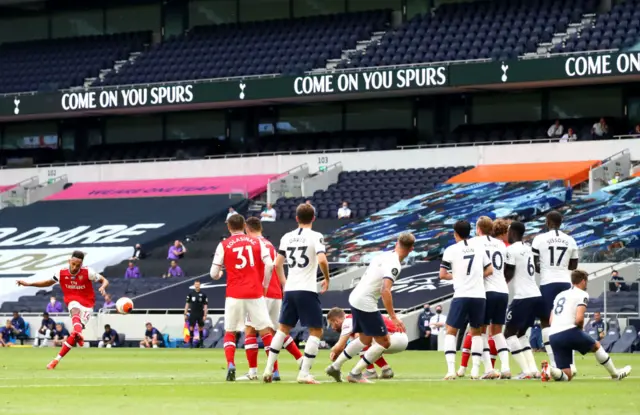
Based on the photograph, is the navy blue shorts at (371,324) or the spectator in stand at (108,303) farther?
the spectator in stand at (108,303)

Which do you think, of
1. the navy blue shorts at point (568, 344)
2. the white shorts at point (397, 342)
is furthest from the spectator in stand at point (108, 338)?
the navy blue shorts at point (568, 344)

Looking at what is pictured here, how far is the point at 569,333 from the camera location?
17891 mm

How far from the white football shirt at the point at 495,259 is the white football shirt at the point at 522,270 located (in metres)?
0.25

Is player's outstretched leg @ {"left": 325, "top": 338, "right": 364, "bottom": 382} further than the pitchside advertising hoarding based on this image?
No

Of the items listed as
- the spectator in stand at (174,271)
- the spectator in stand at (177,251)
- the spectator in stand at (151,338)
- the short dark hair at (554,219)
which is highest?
the spectator in stand at (177,251)

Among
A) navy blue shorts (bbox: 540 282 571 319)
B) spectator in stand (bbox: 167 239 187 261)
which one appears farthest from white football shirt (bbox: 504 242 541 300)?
spectator in stand (bbox: 167 239 187 261)

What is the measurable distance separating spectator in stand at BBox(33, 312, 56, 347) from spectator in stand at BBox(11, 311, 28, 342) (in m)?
1.08

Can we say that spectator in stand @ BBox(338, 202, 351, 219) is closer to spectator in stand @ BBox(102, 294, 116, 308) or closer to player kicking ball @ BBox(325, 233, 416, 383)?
spectator in stand @ BBox(102, 294, 116, 308)

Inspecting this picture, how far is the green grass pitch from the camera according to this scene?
13.1m

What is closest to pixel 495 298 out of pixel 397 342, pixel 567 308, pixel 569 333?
pixel 567 308

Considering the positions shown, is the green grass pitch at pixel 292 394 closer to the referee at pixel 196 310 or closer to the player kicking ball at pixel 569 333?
the player kicking ball at pixel 569 333

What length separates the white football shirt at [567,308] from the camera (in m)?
17.8

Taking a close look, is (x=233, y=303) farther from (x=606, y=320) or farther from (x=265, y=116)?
(x=265, y=116)

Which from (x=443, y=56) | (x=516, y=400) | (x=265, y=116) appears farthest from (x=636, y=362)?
(x=265, y=116)
